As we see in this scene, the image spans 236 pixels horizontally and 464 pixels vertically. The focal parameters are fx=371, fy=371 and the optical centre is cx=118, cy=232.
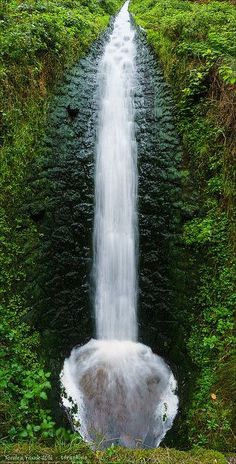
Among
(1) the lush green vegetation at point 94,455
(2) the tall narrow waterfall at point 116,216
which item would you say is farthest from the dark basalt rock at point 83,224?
(1) the lush green vegetation at point 94,455

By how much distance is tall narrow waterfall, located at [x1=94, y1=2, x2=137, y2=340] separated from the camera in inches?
235

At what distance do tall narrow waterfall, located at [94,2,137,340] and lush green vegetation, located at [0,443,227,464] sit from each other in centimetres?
247

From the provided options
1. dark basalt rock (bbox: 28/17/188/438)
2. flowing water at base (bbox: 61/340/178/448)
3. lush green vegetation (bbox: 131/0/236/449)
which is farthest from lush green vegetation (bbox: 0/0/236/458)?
flowing water at base (bbox: 61/340/178/448)

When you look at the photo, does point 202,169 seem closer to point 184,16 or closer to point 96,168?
point 96,168

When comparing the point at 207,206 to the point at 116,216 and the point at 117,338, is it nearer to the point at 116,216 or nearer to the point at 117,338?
the point at 116,216

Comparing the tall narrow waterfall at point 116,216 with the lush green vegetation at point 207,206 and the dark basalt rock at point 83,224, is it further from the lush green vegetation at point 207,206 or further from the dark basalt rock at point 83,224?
the lush green vegetation at point 207,206

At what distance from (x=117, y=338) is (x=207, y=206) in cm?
259

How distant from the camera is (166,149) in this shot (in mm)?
6711

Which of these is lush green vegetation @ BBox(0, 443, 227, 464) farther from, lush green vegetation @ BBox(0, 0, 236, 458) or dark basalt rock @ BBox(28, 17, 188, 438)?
dark basalt rock @ BBox(28, 17, 188, 438)

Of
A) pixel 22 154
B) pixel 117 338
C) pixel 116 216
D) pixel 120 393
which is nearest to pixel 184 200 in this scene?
pixel 116 216

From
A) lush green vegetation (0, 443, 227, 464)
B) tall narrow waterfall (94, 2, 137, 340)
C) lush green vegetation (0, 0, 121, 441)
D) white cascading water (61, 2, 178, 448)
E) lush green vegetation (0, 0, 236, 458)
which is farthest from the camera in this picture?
tall narrow waterfall (94, 2, 137, 340)

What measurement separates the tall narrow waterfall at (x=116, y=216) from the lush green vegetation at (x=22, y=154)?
3.56 feet

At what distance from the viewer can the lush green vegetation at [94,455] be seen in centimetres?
313

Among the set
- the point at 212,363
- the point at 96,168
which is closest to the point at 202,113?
the point at 96,168
